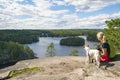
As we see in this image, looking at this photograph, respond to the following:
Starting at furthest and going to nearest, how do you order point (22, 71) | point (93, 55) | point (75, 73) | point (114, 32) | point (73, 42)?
point (73, 42) → point (114, 32) → point (93, 55) → point (22, 71) → point (75, 73)

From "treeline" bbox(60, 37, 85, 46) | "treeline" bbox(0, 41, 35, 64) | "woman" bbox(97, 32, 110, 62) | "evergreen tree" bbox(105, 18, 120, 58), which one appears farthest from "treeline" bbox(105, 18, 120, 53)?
"treeline" bbox(60, 37, 85, 46)

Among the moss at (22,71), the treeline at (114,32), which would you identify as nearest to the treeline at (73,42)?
the treeline at (114,32)

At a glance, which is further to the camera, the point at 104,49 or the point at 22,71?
the point at 104,49

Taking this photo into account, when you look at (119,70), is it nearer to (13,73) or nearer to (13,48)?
(13,73)

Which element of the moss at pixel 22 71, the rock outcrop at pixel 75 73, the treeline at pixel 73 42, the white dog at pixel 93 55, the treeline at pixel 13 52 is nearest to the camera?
the rock outcrop at pixel 75 73

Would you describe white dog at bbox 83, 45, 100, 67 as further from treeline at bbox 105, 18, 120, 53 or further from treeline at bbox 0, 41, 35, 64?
treeline at bbox 0, 41, 35, 64

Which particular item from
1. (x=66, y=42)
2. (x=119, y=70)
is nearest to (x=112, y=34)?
(x=119, y=70)

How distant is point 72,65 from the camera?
12438mm

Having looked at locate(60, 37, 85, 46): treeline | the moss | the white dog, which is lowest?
locate(60, 37, 85, 46): treeline

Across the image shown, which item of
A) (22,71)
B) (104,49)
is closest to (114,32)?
(104,49)

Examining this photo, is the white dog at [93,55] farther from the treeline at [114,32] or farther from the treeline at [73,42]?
the treeline at [73,42]

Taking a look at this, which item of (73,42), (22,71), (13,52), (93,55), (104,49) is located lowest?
(73,42)

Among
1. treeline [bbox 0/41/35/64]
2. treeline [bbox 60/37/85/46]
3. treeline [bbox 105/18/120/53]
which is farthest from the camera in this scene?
treeline [bbox 60/37/85/46]

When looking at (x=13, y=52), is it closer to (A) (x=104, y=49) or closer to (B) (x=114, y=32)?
(B) (x=114, y=32)
